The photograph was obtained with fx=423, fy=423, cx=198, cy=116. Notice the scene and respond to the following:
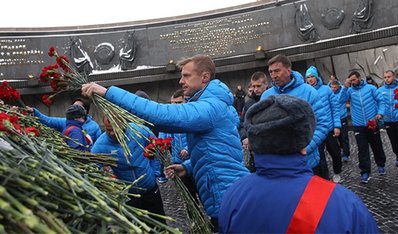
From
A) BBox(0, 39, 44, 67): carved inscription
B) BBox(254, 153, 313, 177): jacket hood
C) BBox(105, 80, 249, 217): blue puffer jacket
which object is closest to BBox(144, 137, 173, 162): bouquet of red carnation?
BBox(105, 80, 249, 217): blue puffer jacket

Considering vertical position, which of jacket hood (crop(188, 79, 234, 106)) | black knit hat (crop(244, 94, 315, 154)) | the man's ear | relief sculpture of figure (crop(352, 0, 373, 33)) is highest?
relief sculpture of figure (crop(352, 0, 373, 33))

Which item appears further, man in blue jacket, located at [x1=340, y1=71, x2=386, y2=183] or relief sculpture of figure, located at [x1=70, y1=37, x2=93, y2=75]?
relief sculpture of figure, located at [x1=70, y1=37, x2=93, y2=75]

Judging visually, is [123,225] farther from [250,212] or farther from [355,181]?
[355,181]

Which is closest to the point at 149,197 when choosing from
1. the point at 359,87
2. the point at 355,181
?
the point at 355,181

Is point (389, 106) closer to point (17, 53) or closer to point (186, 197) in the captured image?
point (186, 197)

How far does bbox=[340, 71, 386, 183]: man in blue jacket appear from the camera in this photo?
24.5ft

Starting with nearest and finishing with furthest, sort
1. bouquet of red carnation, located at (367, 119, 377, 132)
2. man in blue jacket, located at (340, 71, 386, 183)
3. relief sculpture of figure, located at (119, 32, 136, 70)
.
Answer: man in blue jacket, located at (340, 71, 386, 183) → bouquet of red carnation, located at (367, 119, 377, 132) → relief sculpture of figure, located at (119, 32, 136, 70)

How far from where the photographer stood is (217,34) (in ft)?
66.2

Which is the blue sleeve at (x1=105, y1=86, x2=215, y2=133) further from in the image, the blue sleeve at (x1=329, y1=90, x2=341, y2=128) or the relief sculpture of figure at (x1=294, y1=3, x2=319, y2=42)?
the relief sculpture of figure at (x1=294, y1=3, x2=319, y2=42)

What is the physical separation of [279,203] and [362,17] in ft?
56.1

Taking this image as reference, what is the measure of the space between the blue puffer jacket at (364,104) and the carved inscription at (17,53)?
16846 millimetres

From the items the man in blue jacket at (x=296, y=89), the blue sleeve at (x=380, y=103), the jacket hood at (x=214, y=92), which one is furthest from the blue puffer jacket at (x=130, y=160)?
the blue sleeve at (x=380, y=103)

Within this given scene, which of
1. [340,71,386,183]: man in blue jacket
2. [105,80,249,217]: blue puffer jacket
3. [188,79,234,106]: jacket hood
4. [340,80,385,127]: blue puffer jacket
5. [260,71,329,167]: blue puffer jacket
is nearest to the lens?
[105,80,249,217]: blue puffer jacket

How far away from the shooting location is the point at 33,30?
21203 mm
